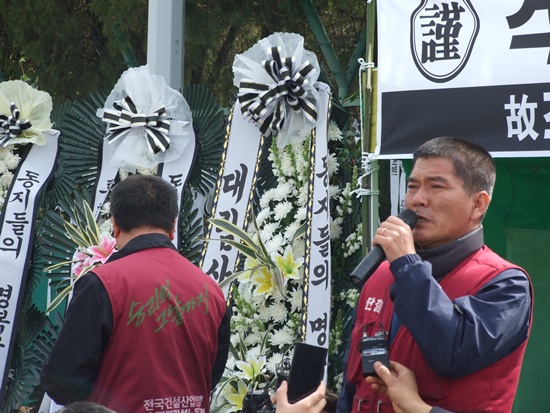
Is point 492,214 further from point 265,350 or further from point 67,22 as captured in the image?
point 67,22

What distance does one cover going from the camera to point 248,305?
4.90m

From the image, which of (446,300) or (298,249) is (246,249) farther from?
(446,300)

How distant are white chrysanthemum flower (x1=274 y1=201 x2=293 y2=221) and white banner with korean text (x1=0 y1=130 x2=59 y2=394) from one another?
1.64 metres

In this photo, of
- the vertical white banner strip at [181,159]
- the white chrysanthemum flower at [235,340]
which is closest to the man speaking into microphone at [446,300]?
the white chrysanthemum flower at [235,340]

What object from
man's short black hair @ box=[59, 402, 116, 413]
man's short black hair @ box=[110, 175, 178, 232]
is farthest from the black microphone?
man's short black hair @ box=[110, 175, 178, 232]

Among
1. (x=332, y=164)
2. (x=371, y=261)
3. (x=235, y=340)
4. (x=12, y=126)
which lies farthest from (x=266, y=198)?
(x=371, y=261)

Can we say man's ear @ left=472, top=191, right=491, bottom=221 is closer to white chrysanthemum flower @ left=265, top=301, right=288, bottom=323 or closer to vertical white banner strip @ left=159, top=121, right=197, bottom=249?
white chrysanthemum flower @ left=265, top=301, right=288, bottom=323

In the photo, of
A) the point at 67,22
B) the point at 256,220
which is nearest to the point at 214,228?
the point at 256,220

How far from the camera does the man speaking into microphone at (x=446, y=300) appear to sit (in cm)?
234

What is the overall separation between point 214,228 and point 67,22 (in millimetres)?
4768

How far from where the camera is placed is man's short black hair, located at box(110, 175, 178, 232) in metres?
3.39

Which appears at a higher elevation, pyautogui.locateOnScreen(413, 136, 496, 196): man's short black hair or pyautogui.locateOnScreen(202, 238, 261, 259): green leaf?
pyautogui.locateOnScreen(413, 136, 496, 196): man's short black hair

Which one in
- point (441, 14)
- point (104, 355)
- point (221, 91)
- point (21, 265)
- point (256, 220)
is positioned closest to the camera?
point (104, 355)

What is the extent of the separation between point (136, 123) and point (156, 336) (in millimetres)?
2413
